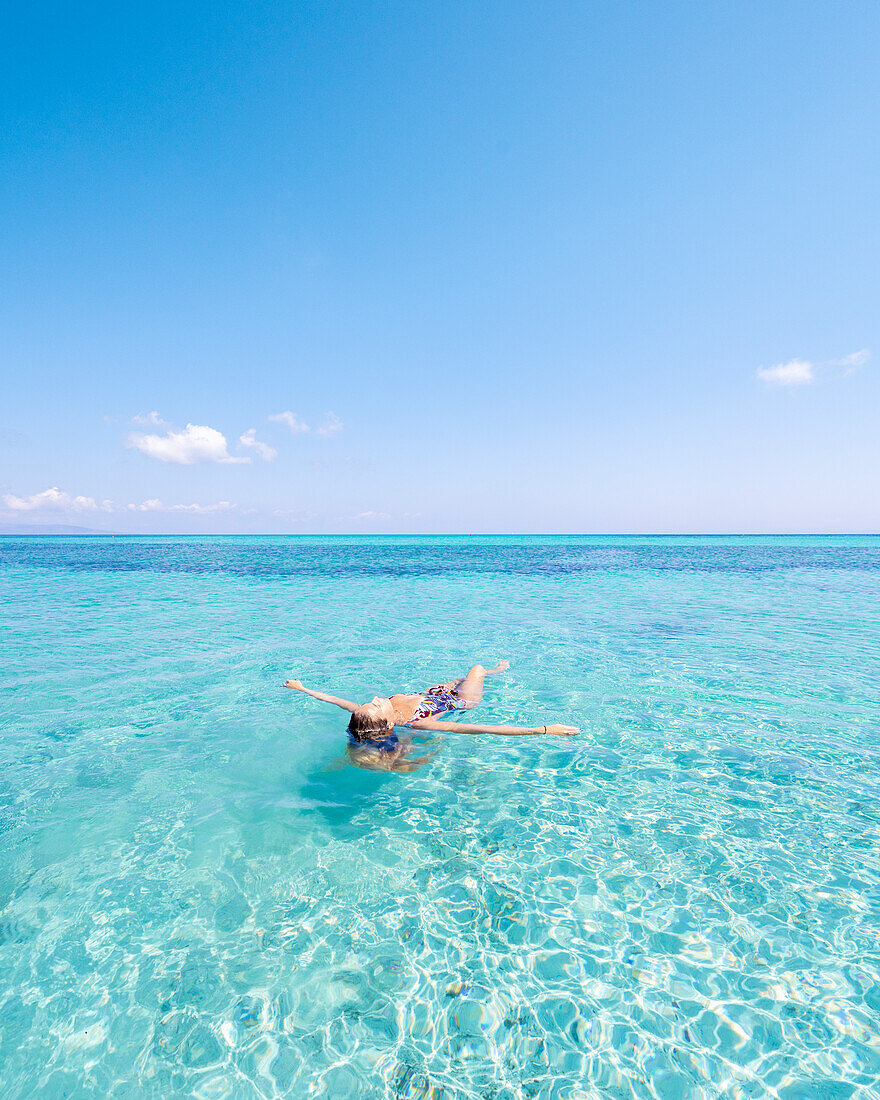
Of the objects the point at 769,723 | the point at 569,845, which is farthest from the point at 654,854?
the point at 769,723

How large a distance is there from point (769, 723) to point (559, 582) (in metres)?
23.7

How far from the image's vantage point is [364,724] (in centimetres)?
677

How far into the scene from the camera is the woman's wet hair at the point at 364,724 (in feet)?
22.1

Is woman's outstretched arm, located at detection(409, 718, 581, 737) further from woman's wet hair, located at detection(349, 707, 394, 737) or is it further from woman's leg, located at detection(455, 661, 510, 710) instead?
woman's leg, located at detection(455, 661, 510, 710)

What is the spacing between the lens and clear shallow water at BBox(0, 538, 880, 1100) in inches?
130

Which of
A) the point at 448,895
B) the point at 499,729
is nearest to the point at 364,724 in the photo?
the point at 499,729

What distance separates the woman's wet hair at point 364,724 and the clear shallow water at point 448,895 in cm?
65

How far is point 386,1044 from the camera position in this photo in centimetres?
339

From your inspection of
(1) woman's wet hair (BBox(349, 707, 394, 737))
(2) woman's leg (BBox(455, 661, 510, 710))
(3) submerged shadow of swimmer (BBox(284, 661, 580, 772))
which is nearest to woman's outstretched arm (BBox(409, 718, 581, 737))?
(3) submerged shadow of swimmer (BBox(284, 661, 580, 772))

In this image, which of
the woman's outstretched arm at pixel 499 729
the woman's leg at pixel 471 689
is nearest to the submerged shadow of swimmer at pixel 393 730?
the woman's outstretched arm at pixel 499 729

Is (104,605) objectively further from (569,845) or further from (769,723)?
(769,723)

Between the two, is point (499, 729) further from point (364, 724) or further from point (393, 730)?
point (364, 724)

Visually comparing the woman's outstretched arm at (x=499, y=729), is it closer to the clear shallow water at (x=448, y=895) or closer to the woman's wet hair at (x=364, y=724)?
the clear shallow water at (x=448, y=895)

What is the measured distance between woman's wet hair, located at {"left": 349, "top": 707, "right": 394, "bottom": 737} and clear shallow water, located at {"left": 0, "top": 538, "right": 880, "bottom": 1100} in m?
0.65
